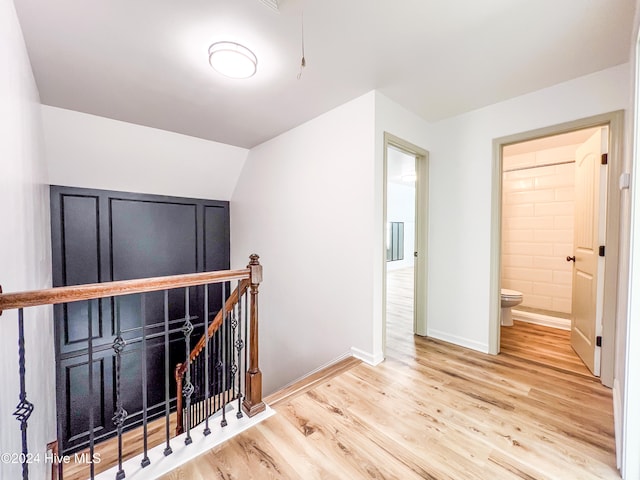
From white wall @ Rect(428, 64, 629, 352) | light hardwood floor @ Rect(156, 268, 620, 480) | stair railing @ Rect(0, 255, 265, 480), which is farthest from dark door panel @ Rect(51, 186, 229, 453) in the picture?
white wall @ Rect(428, 64, 629, 352)

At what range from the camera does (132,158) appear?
3.42 metres

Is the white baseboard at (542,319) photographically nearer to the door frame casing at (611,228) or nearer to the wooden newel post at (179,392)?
the door frame casing at (611,228)

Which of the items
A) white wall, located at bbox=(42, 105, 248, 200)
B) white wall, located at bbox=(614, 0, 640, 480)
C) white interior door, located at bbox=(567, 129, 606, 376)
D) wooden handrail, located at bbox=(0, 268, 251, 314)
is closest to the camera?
wooden handrail, located at bbox=(0, 268, 251, 314)

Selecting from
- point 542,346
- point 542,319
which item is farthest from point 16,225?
point 542,319

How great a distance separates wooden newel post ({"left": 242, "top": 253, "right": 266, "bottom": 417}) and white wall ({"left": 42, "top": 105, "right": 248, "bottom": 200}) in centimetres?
258

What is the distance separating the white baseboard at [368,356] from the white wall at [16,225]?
2.21 meters

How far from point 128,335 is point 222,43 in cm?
393

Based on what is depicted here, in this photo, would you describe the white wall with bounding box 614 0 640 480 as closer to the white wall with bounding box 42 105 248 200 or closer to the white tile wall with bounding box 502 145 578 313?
the white tile wall with bounding box 502 145 578 313

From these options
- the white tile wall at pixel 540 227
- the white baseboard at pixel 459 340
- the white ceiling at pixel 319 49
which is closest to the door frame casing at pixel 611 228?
the white ceiling at pixel 319 49

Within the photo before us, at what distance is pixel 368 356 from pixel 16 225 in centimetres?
264

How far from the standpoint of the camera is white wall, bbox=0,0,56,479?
1334mm

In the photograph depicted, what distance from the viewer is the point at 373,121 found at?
240 centimetres

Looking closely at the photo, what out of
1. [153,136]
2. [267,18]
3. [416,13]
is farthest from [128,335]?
[416,13]

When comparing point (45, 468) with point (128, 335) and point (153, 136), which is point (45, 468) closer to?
point (128, 335)
